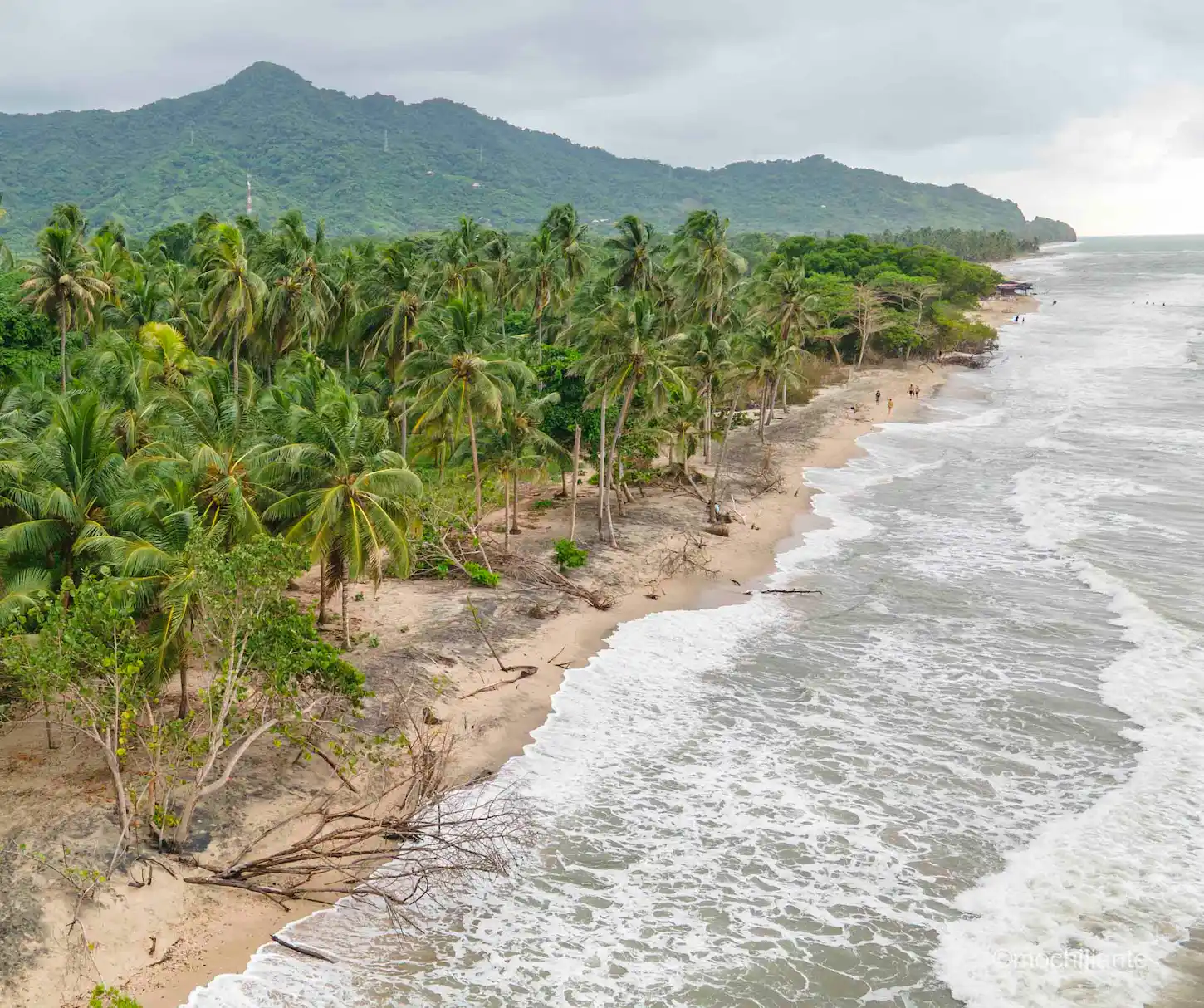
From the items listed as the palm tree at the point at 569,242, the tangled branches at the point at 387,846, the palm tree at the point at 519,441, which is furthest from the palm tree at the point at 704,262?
the tangled branches at the point at 387,846

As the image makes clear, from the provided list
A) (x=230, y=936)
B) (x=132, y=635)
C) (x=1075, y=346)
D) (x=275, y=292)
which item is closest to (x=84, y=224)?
(x=275, y=292)

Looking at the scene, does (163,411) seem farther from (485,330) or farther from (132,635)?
(485,330)

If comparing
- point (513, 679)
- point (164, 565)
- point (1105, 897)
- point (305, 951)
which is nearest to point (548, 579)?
point (513, 679)

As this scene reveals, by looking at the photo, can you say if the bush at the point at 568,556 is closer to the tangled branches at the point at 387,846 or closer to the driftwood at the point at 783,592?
the driftwood at the point at 783,592

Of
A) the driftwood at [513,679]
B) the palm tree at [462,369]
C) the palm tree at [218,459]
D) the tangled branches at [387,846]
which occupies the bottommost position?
the tangled branches at [387,846]

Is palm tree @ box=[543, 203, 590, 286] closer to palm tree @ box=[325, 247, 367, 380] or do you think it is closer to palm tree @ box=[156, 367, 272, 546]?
palm tree @ box=[325, 247, 367, 380]

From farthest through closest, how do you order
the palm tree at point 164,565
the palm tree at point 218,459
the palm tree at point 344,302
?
1. the palm tree at point 344,302
2. the palm tree at point 218,459
3. the palm tree at point 164,565

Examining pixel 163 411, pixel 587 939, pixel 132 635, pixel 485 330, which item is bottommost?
pixel 587 939

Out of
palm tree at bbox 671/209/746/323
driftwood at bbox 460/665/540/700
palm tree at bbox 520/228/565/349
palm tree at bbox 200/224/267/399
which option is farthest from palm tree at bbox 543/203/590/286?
driftwood at bbox 460/665/540/700
